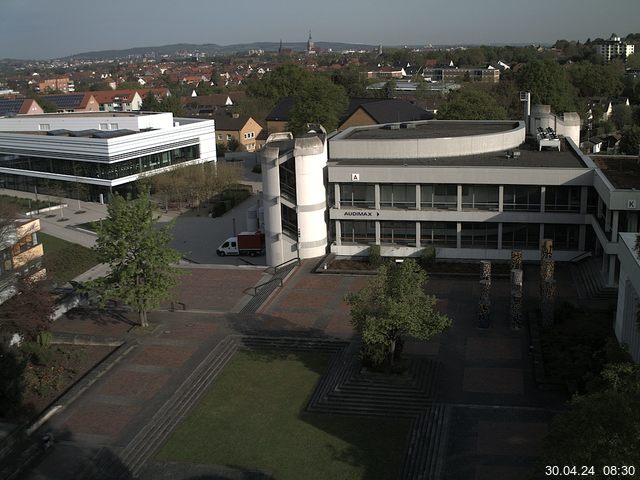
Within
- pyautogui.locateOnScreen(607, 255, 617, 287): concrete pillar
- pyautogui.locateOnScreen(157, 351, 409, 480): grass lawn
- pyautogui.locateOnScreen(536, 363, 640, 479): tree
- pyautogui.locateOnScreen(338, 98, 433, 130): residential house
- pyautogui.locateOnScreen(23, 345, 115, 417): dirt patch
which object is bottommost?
pyautogui.locateOnScreen(157, 351, 409, 480): grass lawn

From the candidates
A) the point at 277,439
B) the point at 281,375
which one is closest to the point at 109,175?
the point at 281,375

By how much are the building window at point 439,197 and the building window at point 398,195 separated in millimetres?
536

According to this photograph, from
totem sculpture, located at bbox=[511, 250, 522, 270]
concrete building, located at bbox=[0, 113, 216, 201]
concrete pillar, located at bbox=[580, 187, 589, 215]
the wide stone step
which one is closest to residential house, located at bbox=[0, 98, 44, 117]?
concrete building, located at bbox=[0, 113, 216, 201]

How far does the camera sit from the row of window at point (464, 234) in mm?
37281

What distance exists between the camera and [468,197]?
3794 cm

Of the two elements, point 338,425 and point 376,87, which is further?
point 376,87

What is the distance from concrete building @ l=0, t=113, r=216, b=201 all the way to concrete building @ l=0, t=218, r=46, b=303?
21.7 metres

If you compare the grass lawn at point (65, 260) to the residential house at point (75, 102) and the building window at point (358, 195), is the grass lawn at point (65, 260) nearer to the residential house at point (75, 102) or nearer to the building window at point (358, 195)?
Result: the building window at point (358, 195)

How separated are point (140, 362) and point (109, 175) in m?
35.4

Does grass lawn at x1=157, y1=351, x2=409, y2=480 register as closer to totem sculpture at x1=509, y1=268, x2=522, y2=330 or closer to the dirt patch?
the dirt patch

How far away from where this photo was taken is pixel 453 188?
3797 cm

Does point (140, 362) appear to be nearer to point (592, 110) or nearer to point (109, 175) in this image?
point (109, 175)

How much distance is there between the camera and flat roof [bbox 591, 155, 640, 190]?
35469mm

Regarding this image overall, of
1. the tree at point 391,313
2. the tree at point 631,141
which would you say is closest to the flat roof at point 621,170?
→ the tree at point 631,141
